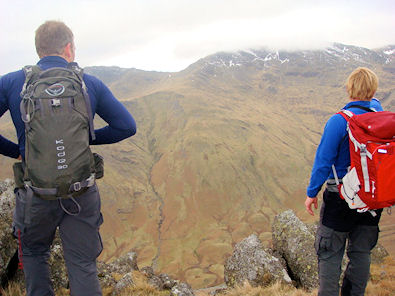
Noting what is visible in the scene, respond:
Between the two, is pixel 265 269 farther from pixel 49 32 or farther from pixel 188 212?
pixel 188 212

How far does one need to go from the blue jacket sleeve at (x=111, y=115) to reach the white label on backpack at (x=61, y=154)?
796 millimetres

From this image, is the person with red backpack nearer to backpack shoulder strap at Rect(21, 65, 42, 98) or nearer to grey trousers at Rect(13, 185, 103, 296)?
grey trousers at Rect(13, 185, 103, 296)

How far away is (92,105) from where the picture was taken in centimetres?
362

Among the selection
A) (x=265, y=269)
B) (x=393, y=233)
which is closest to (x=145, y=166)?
(x=393, y=233)

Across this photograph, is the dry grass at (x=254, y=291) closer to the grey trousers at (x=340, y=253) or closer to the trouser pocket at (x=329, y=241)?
the grey trousers at (x=340, y=253)

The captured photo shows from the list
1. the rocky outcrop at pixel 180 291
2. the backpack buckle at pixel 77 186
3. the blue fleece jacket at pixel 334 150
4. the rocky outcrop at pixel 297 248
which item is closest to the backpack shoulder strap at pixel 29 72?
the backpack buckle at pixel 77 186

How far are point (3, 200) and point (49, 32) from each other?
541 centimetres

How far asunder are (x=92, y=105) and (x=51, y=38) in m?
0.95

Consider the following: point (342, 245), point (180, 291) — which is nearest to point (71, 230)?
point (342, 245)

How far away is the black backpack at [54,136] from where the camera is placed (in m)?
3.18

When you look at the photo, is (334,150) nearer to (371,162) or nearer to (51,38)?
(371,162)

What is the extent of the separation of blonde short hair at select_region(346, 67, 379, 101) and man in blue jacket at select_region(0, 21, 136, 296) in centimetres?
→ 376

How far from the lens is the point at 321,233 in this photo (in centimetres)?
457

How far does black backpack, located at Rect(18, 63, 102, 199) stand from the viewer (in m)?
3.18
